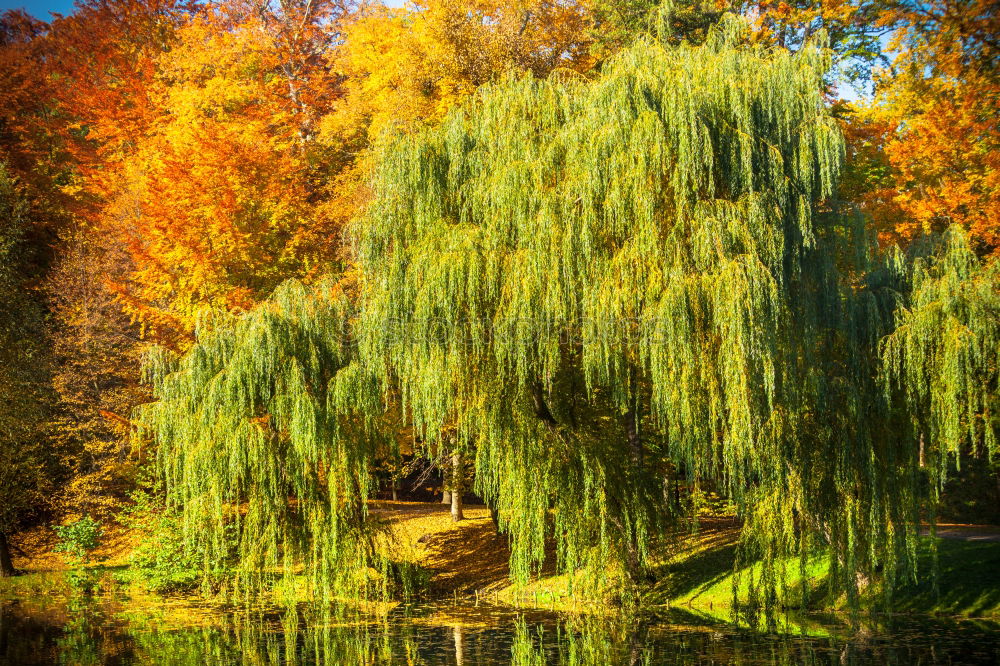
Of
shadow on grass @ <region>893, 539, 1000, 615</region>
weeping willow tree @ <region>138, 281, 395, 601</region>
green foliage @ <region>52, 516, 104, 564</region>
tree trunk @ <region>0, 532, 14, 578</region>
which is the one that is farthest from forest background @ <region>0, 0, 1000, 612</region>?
shadow on grass @ <region>893, 539, 1000, 615</region>

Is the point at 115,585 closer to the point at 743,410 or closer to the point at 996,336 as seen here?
the point at 743,410

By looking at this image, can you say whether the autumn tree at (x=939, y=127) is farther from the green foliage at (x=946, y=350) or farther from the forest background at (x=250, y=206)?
the green foliage at (x=946, y=350)

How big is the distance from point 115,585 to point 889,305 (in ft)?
64.3

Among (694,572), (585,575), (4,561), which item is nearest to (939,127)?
(694,572)

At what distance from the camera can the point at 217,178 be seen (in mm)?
27594

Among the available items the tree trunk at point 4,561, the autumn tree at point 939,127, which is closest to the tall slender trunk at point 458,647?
the autumn tree at point 939,127

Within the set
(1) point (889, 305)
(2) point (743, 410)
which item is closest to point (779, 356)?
Answer: (2) point (743, 410)

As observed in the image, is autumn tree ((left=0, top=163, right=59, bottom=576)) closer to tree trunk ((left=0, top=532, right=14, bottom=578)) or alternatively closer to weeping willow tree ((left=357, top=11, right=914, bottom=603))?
tree trunk ((left=0, top=532, right=14, bottom=578))

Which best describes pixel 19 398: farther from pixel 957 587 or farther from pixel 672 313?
pixel 957 587

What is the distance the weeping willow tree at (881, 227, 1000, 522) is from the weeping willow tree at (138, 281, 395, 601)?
30.7 ft

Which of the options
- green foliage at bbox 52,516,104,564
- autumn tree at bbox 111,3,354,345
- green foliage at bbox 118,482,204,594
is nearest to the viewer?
green foliage at bbox 118,482,204,594

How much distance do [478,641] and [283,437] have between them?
6058 mm

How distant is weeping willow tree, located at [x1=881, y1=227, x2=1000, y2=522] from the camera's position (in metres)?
14.6

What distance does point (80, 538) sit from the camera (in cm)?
2438
